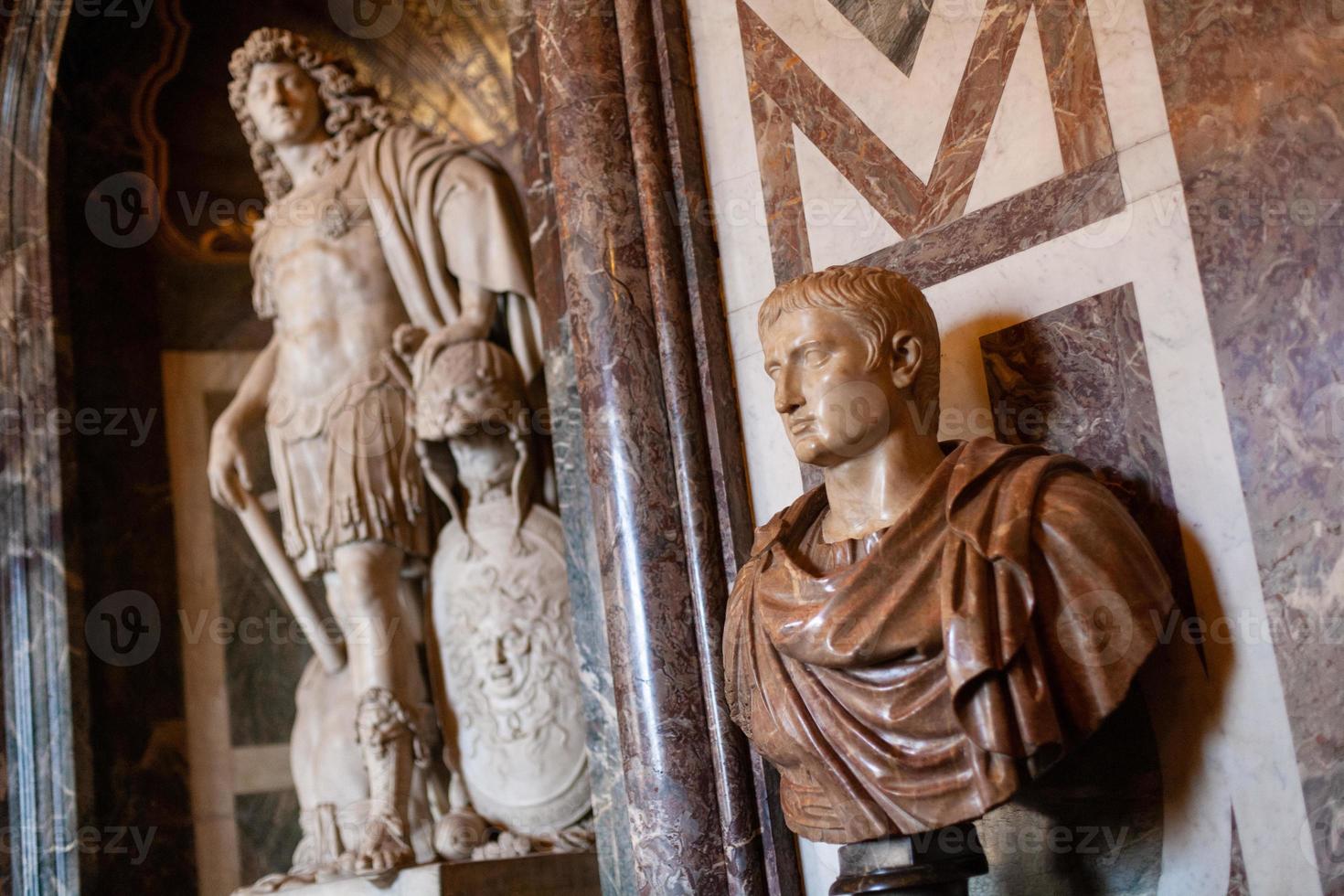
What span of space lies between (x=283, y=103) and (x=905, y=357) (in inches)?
115

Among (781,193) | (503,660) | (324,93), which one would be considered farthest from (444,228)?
(781,193)

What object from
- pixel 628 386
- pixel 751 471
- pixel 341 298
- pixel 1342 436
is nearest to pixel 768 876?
pixel 751 471

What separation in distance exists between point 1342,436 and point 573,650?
2306 millimetres

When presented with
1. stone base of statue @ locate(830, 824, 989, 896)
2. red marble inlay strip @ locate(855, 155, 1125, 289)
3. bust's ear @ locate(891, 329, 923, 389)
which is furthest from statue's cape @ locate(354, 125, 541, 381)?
stone base of statue @ locate(830, 824, 989, 896)

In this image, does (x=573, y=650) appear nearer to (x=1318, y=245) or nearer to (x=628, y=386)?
(x=628, y=386)

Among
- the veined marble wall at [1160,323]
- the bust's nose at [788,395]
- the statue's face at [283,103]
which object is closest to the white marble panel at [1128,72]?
the veined marble wall at [1160,323]

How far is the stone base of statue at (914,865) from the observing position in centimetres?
260

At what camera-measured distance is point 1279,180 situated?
2.76m

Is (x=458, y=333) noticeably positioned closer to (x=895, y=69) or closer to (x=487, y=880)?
(x=487, y=880)

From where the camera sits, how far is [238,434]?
5.09 metres

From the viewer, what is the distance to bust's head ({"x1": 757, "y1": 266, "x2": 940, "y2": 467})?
2.75m

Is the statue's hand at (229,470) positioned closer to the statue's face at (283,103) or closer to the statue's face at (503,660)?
the statue's face at (283,103)

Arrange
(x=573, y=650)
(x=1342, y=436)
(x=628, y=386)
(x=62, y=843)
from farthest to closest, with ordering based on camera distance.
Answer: (x=62, y=843)
(x=573, y=650)
(x=628, y=386)
(x=1342, y=436)

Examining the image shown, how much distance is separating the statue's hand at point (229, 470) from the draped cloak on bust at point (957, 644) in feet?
8.90
